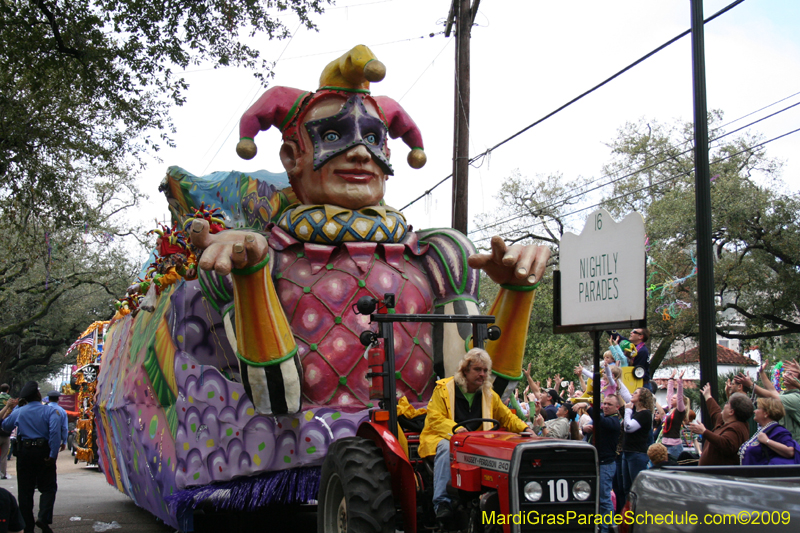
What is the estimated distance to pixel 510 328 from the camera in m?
6.37

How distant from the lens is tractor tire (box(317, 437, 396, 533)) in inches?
181

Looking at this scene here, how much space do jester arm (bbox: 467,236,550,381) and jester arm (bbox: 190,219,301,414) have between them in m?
1.60

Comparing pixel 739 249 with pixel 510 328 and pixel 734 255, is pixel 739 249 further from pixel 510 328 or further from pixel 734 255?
pixel 510 328

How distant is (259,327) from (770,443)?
12.3 ft

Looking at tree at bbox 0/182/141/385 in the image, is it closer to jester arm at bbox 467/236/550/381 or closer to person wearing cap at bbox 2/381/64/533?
person wearing cap at bbox 2/381/64/533

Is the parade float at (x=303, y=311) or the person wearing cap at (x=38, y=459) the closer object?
the parade float at (x=303, y=311)

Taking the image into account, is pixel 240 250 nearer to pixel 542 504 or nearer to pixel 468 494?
pixel 468 494

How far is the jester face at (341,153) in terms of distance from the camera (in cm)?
678

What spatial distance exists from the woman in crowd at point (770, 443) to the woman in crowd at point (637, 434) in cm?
136

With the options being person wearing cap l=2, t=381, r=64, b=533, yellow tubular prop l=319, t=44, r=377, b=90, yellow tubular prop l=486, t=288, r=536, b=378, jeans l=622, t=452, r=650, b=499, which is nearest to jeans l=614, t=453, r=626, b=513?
jeans l=622, t=452, r=650, b=499

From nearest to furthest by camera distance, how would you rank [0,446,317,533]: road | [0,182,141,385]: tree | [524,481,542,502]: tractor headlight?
[524,481,542,502]: tractor headlight → [0,446,317,533]: road → [0,182,141,385]: tree

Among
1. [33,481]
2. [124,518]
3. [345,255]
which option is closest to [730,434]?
[345,255]

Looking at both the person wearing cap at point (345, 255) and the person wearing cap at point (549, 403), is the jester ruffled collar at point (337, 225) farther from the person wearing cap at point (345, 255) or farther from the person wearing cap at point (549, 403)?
the person wearing cap at point (549, 403)

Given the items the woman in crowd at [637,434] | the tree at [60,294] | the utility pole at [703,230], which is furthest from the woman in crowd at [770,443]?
the tree at [60,294]
